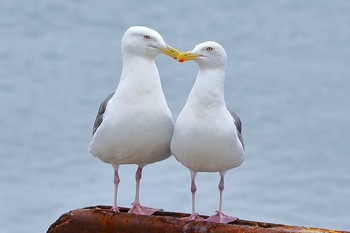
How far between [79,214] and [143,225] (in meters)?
0.36

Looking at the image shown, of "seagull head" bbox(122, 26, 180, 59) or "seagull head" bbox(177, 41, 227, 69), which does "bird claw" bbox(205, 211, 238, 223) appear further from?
"seagull head" bbox(122, 26, 180, 59)

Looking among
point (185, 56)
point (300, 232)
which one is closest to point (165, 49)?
point (185, 56)

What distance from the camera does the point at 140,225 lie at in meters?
4.63

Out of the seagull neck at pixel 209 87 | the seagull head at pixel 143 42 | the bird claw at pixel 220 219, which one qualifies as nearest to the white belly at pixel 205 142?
the seagull neck at pixel 209 87

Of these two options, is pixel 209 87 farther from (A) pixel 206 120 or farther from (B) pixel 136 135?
(B) pixel 136 135

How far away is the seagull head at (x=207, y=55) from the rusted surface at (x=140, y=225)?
806mm

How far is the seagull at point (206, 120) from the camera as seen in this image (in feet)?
15.9

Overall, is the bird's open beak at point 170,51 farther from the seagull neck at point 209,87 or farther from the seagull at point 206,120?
the seagull neck at point 209,87

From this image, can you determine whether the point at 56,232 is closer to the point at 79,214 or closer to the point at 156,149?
the point at 79,214

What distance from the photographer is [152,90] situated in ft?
16.4

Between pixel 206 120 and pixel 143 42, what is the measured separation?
1.87 ft

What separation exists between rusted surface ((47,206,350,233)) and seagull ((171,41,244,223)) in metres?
0.28

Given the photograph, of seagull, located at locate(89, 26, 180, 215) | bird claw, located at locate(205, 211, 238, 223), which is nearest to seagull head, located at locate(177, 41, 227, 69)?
seagull, located at locate(89, 26, 180, 215)

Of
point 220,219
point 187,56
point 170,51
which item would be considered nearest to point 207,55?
point 187,56
